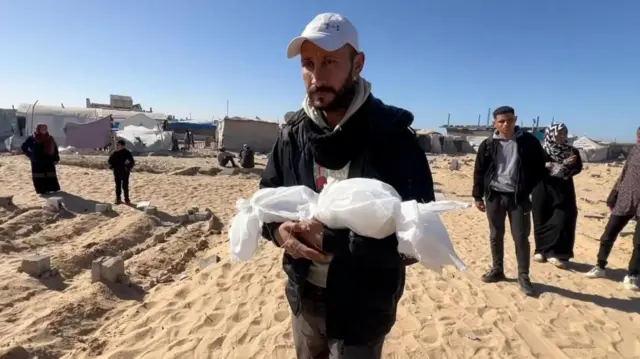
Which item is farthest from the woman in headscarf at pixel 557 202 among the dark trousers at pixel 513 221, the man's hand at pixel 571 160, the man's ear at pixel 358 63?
the man's ear at pixel 358 63

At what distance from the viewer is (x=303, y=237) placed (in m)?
1.48

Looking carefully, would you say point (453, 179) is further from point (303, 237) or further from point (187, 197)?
point (303, 237)

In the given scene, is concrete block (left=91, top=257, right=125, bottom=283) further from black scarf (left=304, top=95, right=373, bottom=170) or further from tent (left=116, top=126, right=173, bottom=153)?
tent (left=116, top=126, right=173, bottom=153)

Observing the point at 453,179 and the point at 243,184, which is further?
the point at 453,179

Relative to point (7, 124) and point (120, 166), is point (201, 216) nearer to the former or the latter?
point (120, 166)

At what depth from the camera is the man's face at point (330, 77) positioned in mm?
1554

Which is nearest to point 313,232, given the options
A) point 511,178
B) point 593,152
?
point 511,178

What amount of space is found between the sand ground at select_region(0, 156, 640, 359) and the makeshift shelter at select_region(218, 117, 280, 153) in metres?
20.7

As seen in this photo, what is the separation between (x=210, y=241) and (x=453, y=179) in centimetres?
1466

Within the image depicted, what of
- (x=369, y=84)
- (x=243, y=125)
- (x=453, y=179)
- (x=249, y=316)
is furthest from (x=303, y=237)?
(x=243, y=125)

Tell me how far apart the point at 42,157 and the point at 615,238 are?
1134 centimetres

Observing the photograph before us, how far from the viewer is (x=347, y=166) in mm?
1586

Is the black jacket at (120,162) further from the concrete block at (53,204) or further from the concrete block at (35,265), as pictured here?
the concrete block at (35,265)

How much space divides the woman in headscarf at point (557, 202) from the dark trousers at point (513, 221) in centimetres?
151
